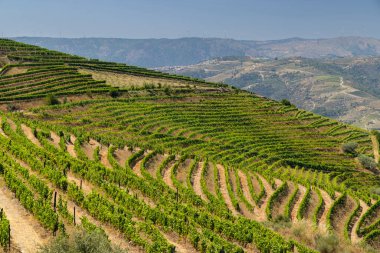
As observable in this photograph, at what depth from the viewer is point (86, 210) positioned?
29.9m

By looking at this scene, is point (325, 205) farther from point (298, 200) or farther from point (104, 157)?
point (104, 157)

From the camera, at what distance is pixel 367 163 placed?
300 ft

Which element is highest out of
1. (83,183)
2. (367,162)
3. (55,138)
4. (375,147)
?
(55,138)

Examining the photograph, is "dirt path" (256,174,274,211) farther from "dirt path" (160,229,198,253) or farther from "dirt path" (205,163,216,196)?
"dirt path" (160,229,198,253)

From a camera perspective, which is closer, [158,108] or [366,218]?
[366,218]

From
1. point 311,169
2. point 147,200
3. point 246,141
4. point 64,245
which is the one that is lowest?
point 311,169

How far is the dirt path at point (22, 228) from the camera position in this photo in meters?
22.9

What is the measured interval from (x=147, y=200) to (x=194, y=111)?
6275 cm

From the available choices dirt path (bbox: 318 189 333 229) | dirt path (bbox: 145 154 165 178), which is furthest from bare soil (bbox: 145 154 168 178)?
dirt path (bbox: 318 189 333 229)

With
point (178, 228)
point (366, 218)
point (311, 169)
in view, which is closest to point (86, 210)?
point (178, 228)

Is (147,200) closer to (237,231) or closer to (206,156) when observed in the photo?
(237,231)

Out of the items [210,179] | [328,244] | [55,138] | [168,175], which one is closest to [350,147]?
[210,179]

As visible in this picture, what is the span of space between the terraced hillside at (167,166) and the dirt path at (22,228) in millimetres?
118

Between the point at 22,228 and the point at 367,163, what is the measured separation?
86.1 metres
